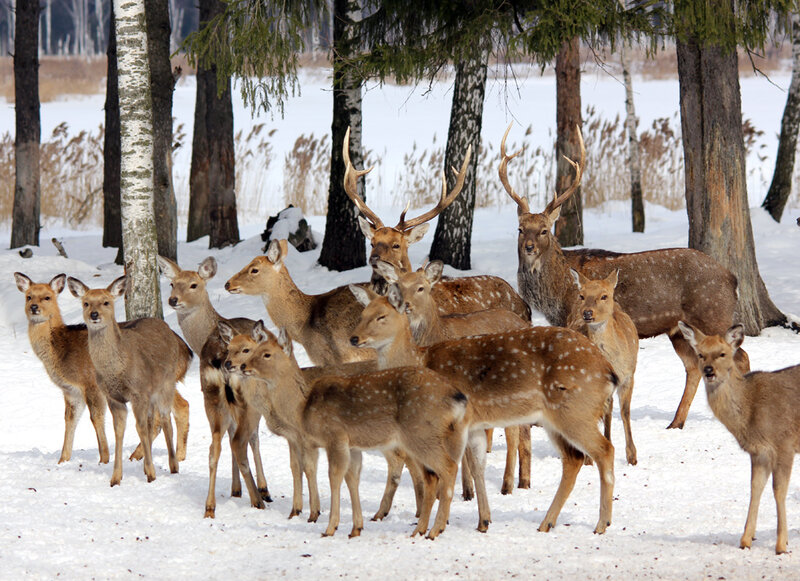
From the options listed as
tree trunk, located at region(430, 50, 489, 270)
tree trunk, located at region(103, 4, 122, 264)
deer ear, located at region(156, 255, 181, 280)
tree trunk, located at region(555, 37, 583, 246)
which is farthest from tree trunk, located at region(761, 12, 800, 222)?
deer ear, located at region(156, 255, 181, 280)

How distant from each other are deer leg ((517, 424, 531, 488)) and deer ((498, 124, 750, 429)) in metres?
2.27

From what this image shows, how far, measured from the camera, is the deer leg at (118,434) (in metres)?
7.15

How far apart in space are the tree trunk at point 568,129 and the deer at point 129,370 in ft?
24.4

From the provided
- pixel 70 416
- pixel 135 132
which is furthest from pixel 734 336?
pixel 135 132

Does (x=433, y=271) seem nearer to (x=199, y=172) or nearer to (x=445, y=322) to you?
(x=445, y=322)

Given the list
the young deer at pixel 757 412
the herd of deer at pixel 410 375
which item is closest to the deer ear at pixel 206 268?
the herd of deer at pixel 410 375

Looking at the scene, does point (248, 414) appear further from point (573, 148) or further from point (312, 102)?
point (312, 102)

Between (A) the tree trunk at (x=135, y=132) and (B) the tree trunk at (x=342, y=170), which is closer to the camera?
(A) the tree trunk at (x=135, y=132)

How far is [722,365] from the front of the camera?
20.2 feet

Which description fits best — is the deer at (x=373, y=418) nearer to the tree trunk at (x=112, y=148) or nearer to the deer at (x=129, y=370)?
the deer at (x=129, y=370)

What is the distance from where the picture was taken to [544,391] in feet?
20.6

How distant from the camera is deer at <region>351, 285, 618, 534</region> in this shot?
618 cm

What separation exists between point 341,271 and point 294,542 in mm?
8228

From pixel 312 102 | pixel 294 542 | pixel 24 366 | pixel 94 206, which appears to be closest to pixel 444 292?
pixel 294 542
